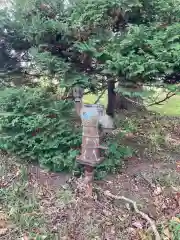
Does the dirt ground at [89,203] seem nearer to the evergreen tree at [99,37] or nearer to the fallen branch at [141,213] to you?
the fallen branch at [141,213]


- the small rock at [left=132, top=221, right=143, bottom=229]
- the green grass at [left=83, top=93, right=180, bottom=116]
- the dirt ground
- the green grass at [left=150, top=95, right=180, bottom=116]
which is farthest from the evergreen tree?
the green grass at [left=150, top=95, right=180, bottom=116]

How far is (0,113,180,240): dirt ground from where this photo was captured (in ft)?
8.45

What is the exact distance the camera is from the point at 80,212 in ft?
8.89

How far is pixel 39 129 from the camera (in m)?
3.09

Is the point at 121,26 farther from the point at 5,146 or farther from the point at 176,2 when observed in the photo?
the point at 5,146

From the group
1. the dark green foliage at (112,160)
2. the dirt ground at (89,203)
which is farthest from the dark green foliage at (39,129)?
the dark green foliage at (112,160)

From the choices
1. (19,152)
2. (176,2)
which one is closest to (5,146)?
(19,152)

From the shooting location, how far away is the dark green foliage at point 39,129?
303 cm

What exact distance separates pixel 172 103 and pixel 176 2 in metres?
4.50

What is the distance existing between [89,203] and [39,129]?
886 millimetres

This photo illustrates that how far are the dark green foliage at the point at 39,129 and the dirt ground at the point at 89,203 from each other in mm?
166

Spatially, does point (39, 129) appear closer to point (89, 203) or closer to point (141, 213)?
point (89, 203)

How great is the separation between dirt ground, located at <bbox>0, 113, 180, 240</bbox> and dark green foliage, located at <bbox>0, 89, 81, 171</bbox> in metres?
0.17

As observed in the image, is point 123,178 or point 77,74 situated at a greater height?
point 77,74
